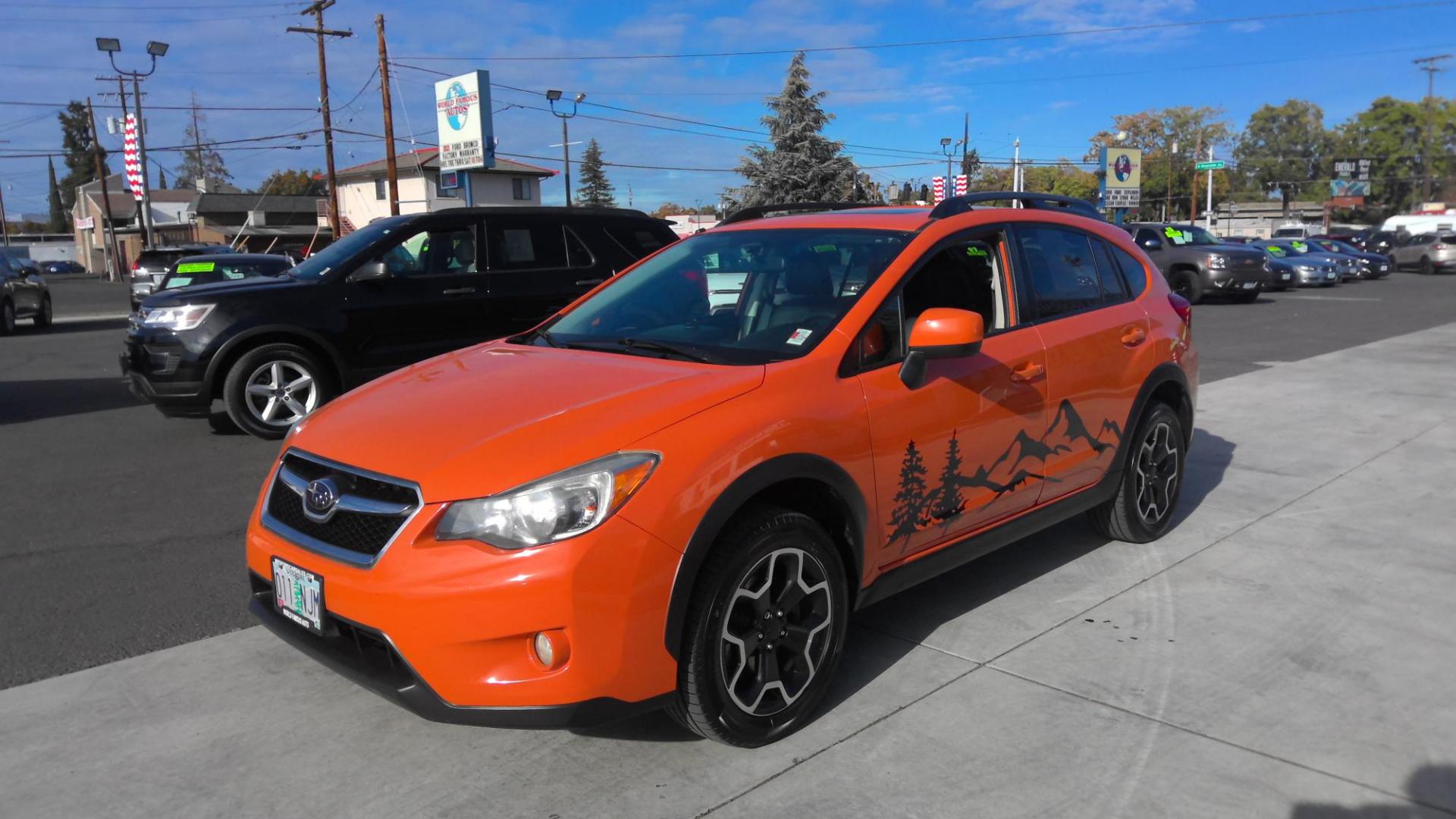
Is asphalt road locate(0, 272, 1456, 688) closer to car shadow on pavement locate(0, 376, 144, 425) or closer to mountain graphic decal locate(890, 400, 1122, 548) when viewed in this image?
car shadow on pavement locate(0, 376, 144, 425)

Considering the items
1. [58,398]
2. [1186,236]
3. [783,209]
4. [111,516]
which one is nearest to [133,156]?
[58,398]

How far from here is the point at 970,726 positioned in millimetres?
3311

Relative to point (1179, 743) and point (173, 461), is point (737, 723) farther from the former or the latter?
point (173, 461)

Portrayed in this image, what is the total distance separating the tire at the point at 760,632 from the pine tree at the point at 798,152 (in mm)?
33547

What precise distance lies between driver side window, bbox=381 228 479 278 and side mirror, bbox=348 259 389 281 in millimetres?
49

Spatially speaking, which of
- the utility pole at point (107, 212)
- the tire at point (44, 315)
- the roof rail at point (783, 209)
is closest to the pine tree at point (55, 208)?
the utility pole at point (107, 212)

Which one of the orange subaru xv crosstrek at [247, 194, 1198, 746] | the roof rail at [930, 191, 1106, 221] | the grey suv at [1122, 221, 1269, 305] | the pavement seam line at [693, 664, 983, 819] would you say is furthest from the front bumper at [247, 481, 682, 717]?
the grey suv at [1122, 221, 1269, 305]

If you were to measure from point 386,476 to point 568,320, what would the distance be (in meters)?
1.63

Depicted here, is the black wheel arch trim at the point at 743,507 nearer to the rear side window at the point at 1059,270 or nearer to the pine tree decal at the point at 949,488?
the pine tree decal at the point at 949,488

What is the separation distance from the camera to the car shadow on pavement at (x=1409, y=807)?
280 centimetres

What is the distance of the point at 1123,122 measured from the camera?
4311 inches

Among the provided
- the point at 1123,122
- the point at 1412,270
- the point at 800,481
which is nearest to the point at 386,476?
the point at 800,481

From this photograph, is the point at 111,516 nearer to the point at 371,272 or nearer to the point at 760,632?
the point at 371,272

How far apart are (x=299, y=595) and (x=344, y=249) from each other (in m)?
5.79
